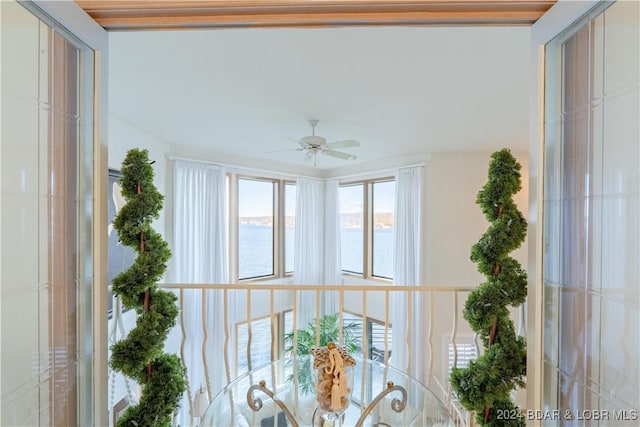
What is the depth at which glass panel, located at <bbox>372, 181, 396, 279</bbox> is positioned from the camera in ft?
14.8

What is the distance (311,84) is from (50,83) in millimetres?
1345

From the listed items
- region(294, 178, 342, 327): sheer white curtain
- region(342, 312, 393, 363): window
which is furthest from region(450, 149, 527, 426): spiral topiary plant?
region(294, 178, 342, 327): sheer white curtain

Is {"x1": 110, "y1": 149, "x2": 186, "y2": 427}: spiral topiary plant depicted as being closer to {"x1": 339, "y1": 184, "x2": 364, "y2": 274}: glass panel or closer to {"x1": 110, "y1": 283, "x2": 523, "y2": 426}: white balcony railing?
{"x1": 110, "y1": 283, "x2": 523, "y2": 426}: white balcony railing

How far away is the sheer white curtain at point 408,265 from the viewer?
3.84 m

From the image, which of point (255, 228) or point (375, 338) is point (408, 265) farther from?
point (255, 228)

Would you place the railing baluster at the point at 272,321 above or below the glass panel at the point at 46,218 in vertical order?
below

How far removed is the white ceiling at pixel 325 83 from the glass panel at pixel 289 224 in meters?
1.64

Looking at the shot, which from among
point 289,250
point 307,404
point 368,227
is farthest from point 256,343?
point 307,404

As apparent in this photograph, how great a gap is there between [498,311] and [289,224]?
3735 millimetres

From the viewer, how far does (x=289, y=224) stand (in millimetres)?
4770

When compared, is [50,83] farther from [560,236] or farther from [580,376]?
[580,376]

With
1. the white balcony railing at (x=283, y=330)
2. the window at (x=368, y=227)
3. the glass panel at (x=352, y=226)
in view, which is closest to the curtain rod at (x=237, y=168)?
the glass panel at (x=352, y=226)

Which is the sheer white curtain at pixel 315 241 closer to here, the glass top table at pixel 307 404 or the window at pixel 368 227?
the window at pixel 368 227

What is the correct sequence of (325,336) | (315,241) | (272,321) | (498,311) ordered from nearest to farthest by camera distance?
(498,311) → (272,321) → (325,336) → (315,241)
